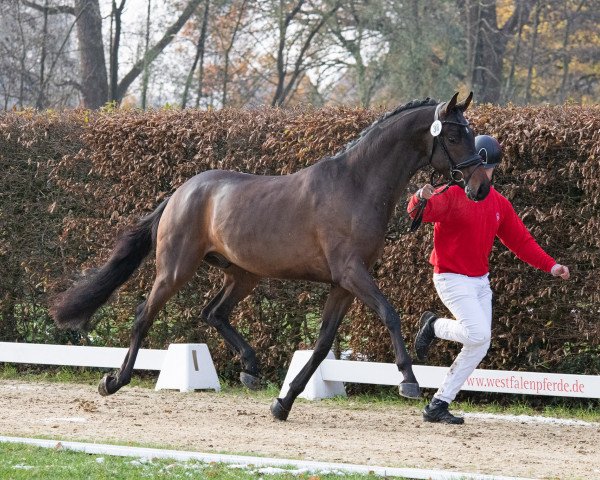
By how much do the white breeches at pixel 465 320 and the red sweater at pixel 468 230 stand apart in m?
0.08

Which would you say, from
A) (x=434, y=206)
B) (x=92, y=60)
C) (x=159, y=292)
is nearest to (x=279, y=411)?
(x=159, y=292)

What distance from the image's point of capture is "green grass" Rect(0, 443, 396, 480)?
507 cm

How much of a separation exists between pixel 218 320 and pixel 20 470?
3152mm

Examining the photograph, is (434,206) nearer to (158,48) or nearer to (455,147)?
(455,147)

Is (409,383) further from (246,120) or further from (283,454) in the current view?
(246,120)

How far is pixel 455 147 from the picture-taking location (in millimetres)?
6734

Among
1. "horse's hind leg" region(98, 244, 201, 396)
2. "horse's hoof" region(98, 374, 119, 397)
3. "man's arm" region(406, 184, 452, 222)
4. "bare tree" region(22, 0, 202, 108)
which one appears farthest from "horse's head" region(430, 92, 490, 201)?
→ "bare tree" region(22, 0, 202, 108)

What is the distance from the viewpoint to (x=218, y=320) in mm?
8172

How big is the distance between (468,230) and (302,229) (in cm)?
117

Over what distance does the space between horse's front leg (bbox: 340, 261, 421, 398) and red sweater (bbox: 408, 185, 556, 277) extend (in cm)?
53

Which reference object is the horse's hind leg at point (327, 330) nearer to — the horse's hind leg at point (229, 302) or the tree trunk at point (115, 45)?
the horse's hind leg at point (229, 302)

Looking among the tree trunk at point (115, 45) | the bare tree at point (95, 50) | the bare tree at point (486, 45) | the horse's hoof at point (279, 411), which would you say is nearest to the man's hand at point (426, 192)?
the horse's hoof at point (279, 411)

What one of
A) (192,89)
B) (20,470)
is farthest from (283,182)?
(192,89)

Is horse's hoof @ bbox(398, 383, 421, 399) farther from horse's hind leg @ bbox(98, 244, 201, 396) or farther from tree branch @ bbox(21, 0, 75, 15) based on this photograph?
tree branch @ bbox(21, 0, 75, 15)
